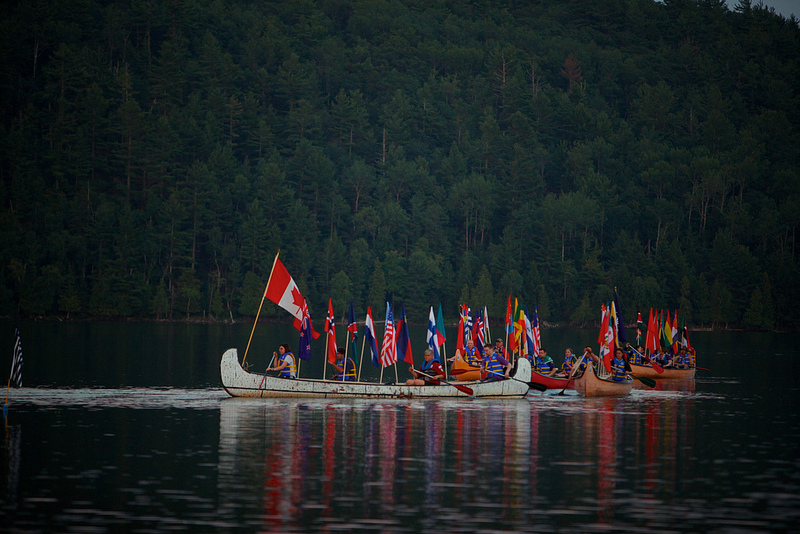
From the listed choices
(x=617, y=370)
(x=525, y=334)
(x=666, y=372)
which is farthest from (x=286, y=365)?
(x=666, y=372)

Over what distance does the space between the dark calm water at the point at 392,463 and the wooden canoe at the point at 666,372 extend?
11533 millimetres

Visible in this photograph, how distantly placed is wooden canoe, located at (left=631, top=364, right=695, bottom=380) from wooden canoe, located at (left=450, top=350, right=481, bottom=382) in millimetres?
13324

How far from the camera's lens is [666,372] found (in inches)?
2484

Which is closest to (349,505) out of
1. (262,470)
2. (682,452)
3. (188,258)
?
(262,470)

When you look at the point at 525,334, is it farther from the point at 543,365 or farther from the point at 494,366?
the point at 494,366

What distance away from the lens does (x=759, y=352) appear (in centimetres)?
9519

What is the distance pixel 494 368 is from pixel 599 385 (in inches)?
195

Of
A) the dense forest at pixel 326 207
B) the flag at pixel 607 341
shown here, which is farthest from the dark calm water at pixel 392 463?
the dense forest at pixel 326 207

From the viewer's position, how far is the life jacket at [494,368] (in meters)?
47.6

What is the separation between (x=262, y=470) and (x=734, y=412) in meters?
22.5

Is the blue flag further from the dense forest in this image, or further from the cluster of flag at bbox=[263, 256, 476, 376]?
the dense forest

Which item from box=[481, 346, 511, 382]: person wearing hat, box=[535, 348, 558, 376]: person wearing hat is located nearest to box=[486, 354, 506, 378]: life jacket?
box=[481, 346, 511, 382]: person wearing hat

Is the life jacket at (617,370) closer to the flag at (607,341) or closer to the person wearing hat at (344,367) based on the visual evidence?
the flag at (607,341)

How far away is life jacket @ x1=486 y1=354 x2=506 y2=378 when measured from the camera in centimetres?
4759
